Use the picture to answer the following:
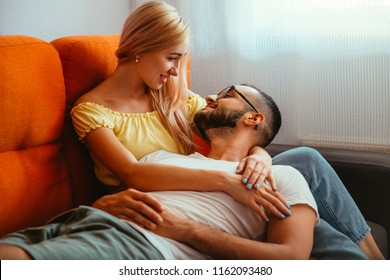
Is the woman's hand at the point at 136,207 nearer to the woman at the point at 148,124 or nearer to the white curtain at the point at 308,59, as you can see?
the woman at the point at 148,124

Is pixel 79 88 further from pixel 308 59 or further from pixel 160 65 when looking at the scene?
pixel 308 59

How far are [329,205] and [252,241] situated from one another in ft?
1.15

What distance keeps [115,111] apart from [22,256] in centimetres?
64

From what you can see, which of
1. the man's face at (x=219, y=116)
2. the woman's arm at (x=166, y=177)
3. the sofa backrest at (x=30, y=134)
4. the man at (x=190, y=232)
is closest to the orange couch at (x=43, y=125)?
the sofa backrest at (x=30, y=134)

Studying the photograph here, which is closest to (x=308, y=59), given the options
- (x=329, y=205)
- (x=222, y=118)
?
(x=222, y=118)

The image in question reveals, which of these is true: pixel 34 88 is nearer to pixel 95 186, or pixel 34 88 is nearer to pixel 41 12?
pixel 95 186

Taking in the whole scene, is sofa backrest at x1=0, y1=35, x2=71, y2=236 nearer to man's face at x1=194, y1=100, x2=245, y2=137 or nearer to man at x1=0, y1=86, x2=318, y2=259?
man at x1=0, y1=86, x2=318, y2=259

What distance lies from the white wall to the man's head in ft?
2.46

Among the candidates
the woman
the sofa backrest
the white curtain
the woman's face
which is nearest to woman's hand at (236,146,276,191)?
the woman

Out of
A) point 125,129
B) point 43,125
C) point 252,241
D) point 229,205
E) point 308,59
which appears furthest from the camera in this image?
point 308,59

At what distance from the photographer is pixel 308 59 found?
6.71ft

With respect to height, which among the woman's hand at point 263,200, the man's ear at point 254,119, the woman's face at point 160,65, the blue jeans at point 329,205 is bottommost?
the blue jeans at point 329,205

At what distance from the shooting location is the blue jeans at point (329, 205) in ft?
4.64

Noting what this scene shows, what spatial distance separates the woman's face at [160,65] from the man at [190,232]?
24cm
